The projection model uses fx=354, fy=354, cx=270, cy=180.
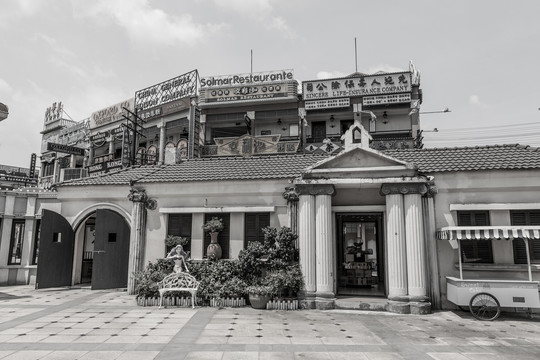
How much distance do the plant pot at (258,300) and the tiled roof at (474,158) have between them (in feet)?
23.2

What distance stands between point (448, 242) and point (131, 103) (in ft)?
102

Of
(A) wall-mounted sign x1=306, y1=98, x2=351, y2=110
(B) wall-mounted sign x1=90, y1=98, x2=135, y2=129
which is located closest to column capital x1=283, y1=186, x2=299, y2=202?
(A) wall-mounted sign x1=306, y1=98, x2=351, y2=110

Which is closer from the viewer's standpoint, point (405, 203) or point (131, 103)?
point (405, 203)

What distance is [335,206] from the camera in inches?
523

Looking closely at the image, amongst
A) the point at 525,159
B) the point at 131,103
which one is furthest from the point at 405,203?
the point at 131,103

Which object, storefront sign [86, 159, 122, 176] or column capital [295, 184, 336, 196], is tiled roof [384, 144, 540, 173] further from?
storefront sign [86, 159, 122, 176]

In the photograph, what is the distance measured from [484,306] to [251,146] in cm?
1680

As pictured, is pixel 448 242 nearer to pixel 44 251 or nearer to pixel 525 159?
pixel 525 159

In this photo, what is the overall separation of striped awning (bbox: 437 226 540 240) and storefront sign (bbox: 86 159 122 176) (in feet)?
85.2

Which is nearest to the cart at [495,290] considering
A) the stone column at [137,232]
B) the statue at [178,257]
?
the statue at [178,257]

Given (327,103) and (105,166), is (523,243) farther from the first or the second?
(105,166)

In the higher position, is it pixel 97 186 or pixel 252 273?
pixel 97 186

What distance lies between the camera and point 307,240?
39.9 ft

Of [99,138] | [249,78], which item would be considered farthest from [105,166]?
[249,78]
